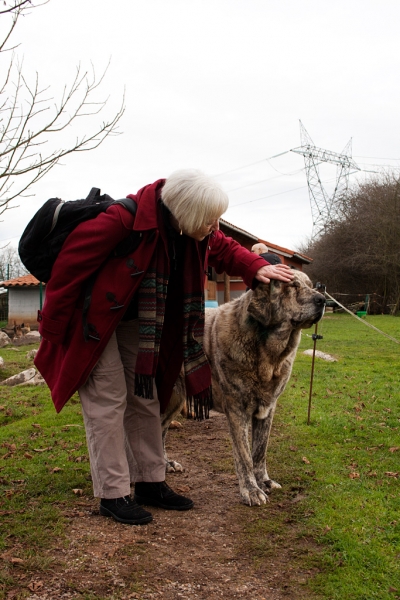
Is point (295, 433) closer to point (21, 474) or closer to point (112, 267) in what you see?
point (21, 474)

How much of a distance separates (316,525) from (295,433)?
8.05 ft

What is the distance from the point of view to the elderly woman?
3.04m

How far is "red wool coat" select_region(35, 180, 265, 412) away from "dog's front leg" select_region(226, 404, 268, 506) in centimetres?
124

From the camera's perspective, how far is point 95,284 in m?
3.12

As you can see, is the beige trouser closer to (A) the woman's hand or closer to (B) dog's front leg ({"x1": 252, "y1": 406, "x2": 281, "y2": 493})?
(A) the woman's hand

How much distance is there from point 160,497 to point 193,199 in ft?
6.57

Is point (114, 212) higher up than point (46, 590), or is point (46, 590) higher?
point (114, 212)

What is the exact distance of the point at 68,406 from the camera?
23.1ft

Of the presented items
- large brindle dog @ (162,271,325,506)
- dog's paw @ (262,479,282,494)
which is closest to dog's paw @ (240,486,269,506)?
large brindle dog @ (162,271,325,506)

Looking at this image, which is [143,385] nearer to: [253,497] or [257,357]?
[257,357]

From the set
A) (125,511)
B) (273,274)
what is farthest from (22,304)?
(273,274)

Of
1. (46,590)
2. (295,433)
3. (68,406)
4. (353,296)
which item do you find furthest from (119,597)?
(353,296)

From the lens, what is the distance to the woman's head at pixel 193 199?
117 inches

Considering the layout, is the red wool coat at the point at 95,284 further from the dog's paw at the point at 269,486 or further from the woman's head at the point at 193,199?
the dog's paw at the point at 269,486
